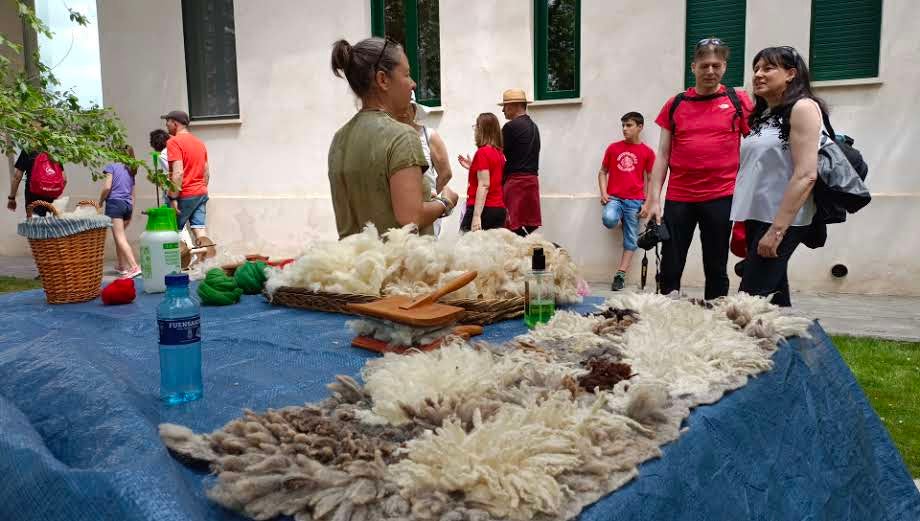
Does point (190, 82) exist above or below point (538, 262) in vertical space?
above

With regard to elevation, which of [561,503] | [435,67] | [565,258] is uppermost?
[435,67]

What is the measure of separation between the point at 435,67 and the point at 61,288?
5.92 meters

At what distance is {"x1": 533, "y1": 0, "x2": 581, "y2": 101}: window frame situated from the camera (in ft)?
22.6

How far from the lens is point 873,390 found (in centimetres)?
344

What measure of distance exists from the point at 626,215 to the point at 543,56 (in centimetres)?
182

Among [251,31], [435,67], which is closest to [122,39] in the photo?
[251,31]

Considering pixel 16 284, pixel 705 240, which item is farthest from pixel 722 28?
pixel 16 284

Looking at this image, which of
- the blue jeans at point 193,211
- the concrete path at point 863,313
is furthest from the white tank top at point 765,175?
the blue jeans at point 193,211

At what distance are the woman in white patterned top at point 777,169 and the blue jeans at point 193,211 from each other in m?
5.61

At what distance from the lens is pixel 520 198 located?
6.22 m

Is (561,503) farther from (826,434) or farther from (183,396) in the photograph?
(826,434)

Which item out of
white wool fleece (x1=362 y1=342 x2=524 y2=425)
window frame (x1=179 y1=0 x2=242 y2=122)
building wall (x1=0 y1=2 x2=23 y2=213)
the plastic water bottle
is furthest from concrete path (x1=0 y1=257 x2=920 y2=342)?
building wall (x1=0 y1=2 x2=23 y2=213)

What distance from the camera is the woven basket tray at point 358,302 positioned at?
1.78 metres

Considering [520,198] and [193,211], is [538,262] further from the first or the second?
[193,211]
